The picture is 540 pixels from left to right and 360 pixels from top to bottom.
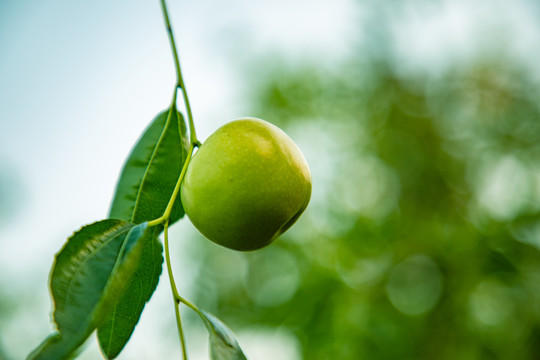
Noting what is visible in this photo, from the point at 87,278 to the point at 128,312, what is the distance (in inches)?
9.4

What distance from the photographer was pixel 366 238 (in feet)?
24.6

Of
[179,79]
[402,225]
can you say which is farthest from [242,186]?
[402,225]

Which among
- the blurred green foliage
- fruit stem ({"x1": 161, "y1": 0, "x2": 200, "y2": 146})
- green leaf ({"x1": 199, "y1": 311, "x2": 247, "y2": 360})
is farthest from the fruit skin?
the blurred green foliage

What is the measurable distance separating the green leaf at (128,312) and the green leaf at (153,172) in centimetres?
15

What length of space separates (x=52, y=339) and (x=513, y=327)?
25.4 ft

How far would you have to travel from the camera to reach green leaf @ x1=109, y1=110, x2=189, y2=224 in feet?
3.16

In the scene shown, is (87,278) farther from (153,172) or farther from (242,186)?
(153,172)

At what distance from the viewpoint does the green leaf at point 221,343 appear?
74 centimetres

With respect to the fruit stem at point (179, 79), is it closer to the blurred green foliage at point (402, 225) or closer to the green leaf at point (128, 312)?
the green leaf at point (128, 312)

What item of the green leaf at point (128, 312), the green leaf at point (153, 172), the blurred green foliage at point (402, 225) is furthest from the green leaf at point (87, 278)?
the blurred green foliage at point (402, 225)

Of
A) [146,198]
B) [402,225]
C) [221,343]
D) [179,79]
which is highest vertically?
[179,79]

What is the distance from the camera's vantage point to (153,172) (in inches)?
39.4

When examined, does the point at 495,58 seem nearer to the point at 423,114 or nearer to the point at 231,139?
the point at 423,114

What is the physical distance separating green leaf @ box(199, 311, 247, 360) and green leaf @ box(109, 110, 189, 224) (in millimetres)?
230
